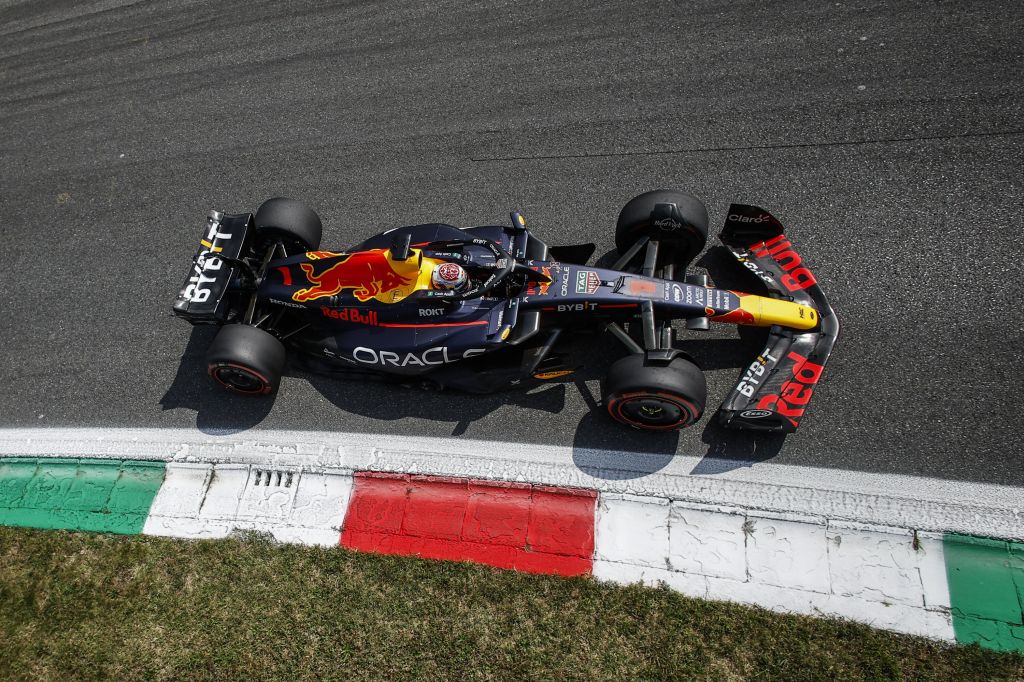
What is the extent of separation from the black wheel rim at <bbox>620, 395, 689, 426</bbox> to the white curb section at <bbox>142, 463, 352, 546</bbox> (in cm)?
266

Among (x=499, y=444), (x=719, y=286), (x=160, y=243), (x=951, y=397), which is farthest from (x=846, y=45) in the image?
(x=160, y=243)

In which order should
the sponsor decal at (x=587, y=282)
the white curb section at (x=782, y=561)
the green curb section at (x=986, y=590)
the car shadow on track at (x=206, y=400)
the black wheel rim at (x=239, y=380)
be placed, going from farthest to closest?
the car shadow on track at (x=206, y=400) → the black wheel rim at (x=239, y=380) → the sponsor decal at (x=587, y=282) → the white curb section at (x=782, y=561) → the green curb section at (x=986, y=590)

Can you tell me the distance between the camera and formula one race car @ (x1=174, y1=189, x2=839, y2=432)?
567 centimetres

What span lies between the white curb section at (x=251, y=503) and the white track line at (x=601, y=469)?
0.44 ft

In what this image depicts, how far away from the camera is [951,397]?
19.3 feet

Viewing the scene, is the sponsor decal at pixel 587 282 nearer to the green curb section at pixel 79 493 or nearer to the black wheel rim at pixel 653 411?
the black wheel rim at pixel 653 411

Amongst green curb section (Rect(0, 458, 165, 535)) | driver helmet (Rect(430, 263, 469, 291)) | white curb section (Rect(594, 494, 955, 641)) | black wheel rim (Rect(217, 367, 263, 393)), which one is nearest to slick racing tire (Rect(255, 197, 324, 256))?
black wheel rim (Rect(217, 367, 263, 393))

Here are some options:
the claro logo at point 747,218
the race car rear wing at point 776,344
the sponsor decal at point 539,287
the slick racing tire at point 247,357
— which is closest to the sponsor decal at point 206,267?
the slick racing tire at point 247,357

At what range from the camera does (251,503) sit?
6172mm

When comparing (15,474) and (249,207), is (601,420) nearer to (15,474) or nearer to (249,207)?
(249,207)

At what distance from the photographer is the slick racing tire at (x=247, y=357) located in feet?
20.0

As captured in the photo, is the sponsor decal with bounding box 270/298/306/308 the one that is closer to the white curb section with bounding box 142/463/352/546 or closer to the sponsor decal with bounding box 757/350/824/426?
the white curb section with bounding box 142/463/352/546

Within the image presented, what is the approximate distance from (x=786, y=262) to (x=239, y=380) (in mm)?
5404

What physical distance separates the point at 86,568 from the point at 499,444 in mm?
3788
